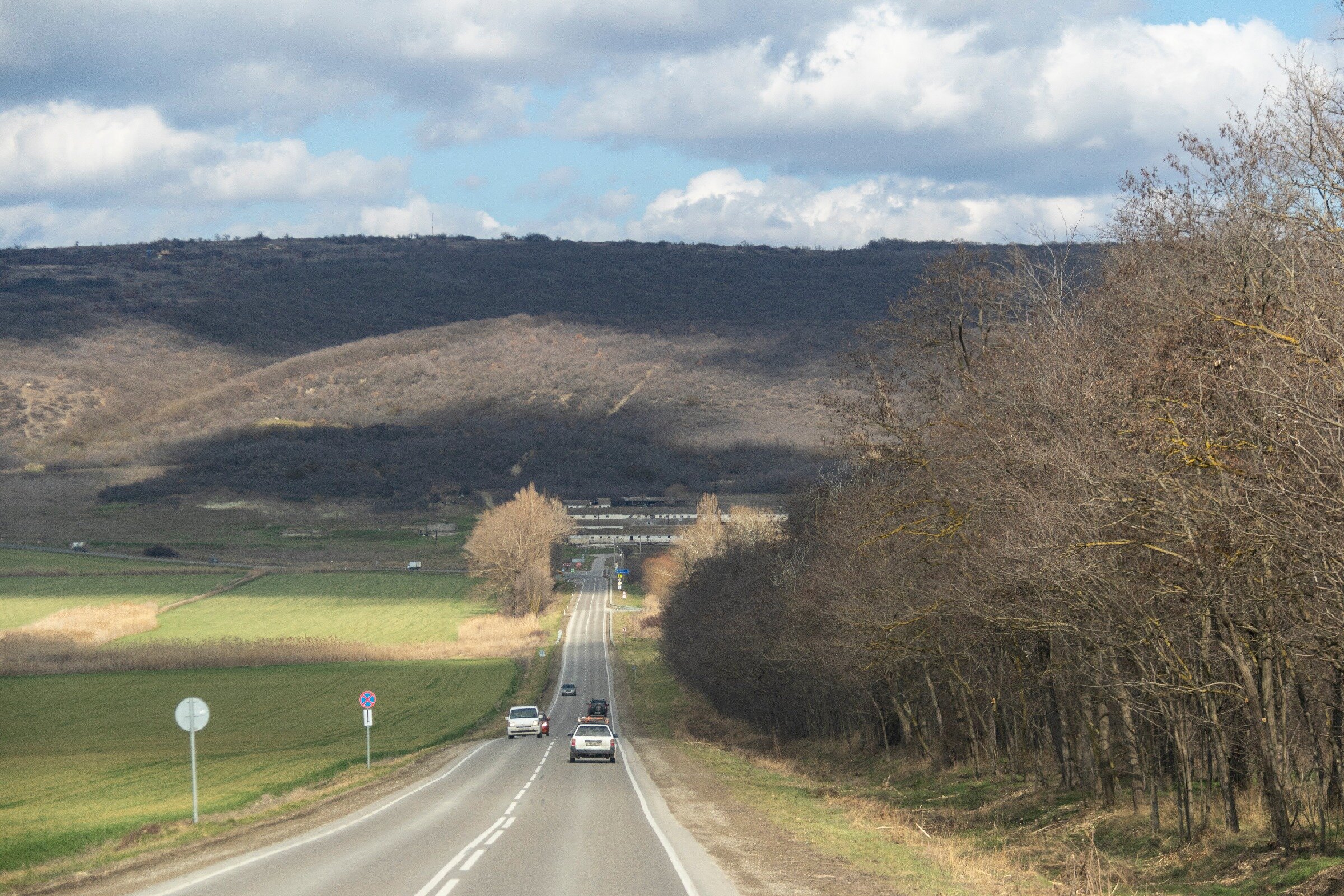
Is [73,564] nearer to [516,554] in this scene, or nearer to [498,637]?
[516,554]

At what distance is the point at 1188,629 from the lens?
17.1 meters

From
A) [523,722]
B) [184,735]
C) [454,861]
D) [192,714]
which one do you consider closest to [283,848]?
[454,861]

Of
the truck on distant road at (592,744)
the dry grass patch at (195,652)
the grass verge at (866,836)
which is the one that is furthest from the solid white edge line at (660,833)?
the dry grass patch at (195,652)

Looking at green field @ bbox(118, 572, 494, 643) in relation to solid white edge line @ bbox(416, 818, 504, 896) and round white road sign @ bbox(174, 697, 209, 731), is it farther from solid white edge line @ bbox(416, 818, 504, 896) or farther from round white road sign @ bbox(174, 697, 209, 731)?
solid white edge line @ bbox(416, 818, 504, 896)

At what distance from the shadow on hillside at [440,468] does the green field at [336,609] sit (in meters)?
55.9

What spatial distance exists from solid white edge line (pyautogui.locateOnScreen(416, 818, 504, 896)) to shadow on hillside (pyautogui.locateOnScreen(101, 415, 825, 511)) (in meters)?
151

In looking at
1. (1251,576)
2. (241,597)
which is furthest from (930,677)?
(241,597)

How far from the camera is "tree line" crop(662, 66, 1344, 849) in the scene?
40.3ft

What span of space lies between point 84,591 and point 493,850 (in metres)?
99.7

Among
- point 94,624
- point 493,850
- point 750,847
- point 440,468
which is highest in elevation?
point 440,468

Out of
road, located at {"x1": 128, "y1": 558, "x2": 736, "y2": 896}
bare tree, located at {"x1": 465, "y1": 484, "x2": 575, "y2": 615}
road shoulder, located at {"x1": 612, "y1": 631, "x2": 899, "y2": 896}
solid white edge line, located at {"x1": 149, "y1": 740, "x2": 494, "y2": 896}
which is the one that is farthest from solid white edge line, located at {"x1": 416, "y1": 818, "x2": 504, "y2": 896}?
bare tree, located at {"x1": 465, "y1": 484, "x2": 575, "y2": 615}

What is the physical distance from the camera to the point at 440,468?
193000 mm

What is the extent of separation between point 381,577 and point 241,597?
21.2 metres

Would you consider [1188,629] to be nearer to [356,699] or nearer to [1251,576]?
[1251,576]
